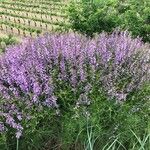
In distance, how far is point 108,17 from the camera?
15234 millimetres

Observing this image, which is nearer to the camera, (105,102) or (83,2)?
(105,102)

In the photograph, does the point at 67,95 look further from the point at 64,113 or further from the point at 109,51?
the point at 109,51

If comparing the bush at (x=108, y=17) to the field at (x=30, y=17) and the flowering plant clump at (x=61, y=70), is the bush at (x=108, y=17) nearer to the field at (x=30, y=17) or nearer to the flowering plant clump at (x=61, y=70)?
the field at (x=30, y=17)

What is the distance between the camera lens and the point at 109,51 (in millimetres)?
5270

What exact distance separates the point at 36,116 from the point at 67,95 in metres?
0.37

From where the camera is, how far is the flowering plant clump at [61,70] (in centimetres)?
479

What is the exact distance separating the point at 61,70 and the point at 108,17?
1034 centimetres

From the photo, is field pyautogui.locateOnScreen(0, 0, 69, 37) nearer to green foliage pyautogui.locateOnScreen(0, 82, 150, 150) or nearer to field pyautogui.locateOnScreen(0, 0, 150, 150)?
field pyautogui.locateOnScreen(0, 0, 150, 150)

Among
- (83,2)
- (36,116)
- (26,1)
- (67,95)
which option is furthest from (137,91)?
(26,1)

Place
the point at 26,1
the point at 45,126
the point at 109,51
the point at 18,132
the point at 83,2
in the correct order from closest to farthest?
the point at 18,132 → the point at 45,126 → the point at 109,51 → the point at 83,2 → the point at 26,1

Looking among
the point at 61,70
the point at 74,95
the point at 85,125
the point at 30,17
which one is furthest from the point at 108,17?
the point at 30,17

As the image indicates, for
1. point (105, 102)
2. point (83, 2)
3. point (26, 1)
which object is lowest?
point (26, 1)

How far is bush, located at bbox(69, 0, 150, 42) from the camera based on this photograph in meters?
13.3

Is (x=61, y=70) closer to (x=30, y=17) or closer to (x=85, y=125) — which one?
(x=85, y=125)
